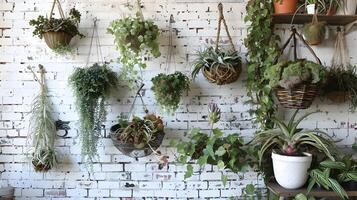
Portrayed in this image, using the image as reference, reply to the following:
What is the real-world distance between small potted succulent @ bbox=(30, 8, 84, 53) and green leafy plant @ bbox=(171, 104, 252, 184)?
1.09 metres

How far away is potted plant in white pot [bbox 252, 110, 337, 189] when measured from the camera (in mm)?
2385

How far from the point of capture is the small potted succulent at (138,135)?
2602 mm

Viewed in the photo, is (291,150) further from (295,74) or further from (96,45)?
(96,45)

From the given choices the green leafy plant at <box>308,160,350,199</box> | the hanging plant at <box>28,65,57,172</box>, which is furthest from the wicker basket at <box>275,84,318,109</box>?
the hanging plant at <box>28,65,57,172</box>

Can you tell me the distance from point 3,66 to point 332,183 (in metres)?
2.54

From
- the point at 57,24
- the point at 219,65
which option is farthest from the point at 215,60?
the point at 57,24

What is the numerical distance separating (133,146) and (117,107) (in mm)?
397

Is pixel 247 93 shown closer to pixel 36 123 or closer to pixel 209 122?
pixel 209 122

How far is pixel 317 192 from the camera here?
7.82 feet

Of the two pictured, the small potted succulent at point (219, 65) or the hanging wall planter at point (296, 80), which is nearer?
the hanging wall planter at point (296, 80)

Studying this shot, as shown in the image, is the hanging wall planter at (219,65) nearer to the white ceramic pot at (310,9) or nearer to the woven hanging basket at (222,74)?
the woven hanging basket at (222,74)

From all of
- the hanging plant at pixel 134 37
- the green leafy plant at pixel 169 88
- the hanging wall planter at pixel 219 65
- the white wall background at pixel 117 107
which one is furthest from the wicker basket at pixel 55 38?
the hanging wall planter at pixel 219 65

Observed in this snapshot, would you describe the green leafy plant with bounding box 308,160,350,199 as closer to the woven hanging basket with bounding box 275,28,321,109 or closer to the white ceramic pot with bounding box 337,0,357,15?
the woven hanging basket with bounding box 275,28,321,109

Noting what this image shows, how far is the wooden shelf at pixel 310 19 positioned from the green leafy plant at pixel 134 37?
922 mm
